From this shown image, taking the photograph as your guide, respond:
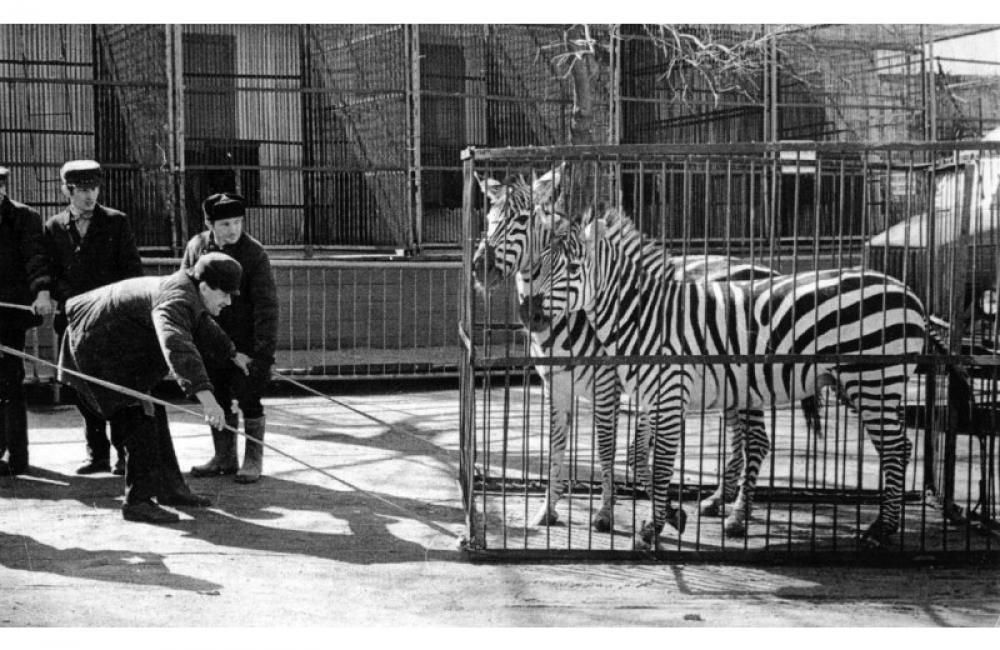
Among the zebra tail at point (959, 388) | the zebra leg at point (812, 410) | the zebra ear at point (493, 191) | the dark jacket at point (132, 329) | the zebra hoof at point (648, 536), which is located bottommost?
the zebra hoof at point (648, 536)

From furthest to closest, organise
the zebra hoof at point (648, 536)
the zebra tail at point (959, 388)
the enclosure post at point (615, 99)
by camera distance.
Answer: the enclosure post at point (615, 99)
the zebra tail at point (959, 388)
the zebra hoof at point (648, 536)

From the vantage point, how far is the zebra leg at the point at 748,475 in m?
6.50

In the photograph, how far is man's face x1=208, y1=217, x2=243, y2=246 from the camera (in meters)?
7.79

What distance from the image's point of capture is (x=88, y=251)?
8.15 m

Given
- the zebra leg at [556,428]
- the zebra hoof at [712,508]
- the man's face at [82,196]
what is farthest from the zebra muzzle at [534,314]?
the man's face at [82,196]

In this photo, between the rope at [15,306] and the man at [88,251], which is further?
the man at [88,251]

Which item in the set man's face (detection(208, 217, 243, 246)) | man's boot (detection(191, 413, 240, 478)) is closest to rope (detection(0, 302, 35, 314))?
man's face (detection(208, 217, 243, 246))

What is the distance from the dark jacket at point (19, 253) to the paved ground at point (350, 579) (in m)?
1.26

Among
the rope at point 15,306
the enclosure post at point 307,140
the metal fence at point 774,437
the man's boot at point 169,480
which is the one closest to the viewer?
the metal fence at point 774,437

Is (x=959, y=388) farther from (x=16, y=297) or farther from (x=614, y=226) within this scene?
(x=16, y=297)

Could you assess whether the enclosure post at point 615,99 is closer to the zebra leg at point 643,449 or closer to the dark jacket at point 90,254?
the dark jacket at point 90,254

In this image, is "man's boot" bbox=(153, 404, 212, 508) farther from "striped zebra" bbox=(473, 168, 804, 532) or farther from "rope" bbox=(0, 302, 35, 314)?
"striped zebra" bbox=(473, 168, 804, 532)

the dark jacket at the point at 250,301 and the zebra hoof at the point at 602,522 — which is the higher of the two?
the dark jacket at the point at 250,301

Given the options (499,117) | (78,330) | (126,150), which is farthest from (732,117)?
(78,330)
